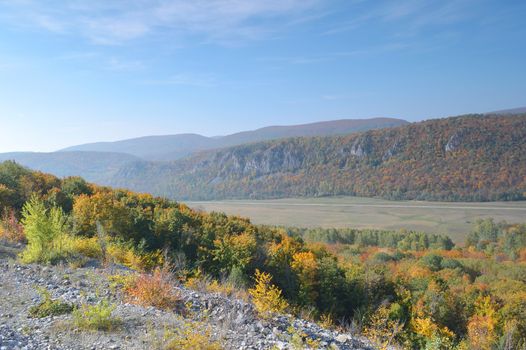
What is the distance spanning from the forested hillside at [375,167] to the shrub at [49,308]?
11223cm

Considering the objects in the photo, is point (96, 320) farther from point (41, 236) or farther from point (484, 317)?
point (484, 317)

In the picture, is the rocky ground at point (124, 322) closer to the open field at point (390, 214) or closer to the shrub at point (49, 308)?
the shrub at point (49, 308)

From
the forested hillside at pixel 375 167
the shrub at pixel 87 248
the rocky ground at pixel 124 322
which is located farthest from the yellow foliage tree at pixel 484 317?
the forested hillside at pixel 375 167

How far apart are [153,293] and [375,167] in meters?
132

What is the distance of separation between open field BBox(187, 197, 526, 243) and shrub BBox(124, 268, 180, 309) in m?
74.3

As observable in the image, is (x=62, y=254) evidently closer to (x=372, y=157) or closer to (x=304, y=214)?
(x=304, y=214)

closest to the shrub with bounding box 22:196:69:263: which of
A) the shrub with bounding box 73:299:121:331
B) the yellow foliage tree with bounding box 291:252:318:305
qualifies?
the shrub with bounding box 73:299:121:331

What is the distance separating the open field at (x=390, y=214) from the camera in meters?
81.7

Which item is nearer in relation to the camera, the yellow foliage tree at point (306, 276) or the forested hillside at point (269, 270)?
the forested hillside at point (269, 270)

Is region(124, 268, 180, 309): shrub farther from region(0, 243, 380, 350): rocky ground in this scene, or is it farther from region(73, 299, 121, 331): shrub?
region(73, 299, 121, 331): shrub

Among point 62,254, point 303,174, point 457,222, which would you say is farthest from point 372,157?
point 62,254

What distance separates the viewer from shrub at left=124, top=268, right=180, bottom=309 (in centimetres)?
904

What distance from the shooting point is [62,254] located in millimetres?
12648

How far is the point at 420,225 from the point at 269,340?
8081 centimetres
